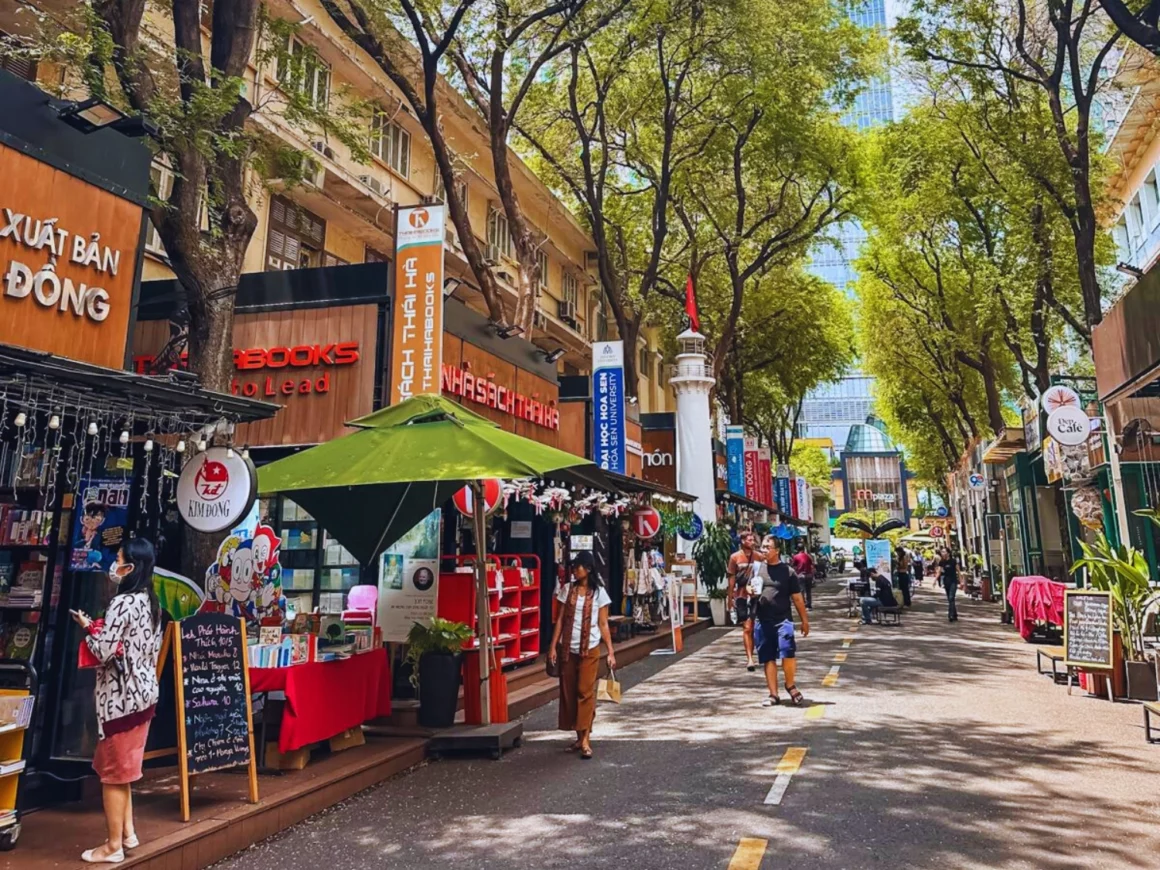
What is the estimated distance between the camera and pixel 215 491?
244 inches

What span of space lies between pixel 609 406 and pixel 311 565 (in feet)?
25.7

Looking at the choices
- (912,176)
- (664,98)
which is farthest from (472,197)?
(912,176)

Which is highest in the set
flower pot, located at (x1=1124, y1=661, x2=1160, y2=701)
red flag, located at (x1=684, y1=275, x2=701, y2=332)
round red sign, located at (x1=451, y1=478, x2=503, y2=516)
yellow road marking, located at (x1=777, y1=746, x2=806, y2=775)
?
red flag, located at (x1=684, y1=275, x2=701, y2=332)

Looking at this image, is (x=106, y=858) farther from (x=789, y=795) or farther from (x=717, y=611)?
(x=717, y=611)

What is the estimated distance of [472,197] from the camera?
71.2ft

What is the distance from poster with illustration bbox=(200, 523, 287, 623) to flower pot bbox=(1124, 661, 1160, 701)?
9606 mm

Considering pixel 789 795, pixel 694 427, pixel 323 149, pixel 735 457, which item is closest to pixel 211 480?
pixel 789 795

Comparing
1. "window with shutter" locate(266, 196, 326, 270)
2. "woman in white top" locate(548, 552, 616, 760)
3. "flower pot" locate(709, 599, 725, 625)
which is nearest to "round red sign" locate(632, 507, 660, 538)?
"flower pot" locate(709, 599, 725, 625)

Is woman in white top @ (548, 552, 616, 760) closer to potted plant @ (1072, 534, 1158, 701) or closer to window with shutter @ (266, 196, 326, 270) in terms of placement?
potted plant @ (1072, 534, 1158, 701)

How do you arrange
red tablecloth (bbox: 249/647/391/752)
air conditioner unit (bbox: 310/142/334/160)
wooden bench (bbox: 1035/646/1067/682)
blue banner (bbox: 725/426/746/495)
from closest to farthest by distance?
red tablecloth (bbox: 249/647/391/752), wooden bench (bbox: 1035/646/1067/682), air conditioner unit (bbox: 310/142/334/160), blue banner (bbox: 725/426/746/495)

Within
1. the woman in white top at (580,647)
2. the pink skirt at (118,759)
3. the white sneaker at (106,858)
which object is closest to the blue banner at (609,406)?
the woman in white top at (580,647)

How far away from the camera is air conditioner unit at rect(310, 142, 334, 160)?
15.1 meters

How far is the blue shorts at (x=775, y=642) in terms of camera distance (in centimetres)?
916

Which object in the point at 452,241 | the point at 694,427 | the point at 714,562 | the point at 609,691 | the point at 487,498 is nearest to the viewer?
the point at 609,691
